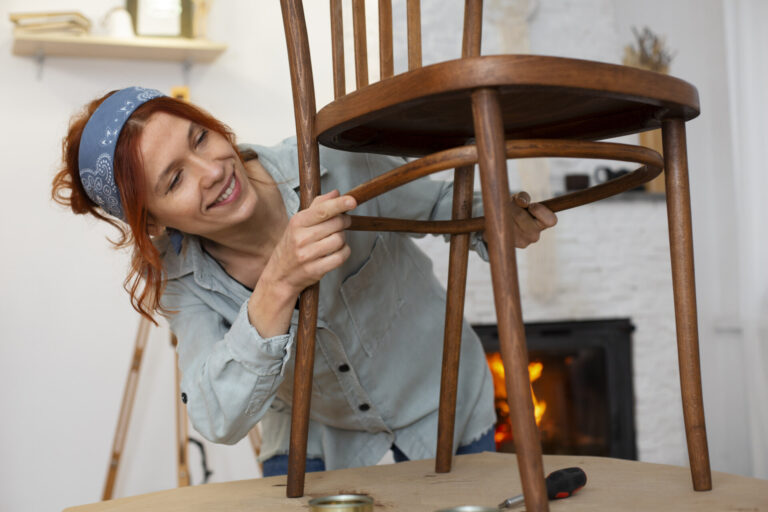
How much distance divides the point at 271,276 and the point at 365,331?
409 millimetres

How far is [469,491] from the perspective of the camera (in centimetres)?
93

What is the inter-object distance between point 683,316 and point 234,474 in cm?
236

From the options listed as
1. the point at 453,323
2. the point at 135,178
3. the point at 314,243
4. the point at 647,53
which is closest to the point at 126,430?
the point at 135,178

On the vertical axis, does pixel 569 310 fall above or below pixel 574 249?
below

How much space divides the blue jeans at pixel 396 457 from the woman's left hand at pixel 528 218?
51 centimetres

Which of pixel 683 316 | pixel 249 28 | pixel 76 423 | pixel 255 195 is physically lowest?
pixel 76 423

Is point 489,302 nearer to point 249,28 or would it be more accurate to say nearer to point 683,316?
point 249,28

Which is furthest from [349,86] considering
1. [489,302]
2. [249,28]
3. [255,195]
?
[255,195]

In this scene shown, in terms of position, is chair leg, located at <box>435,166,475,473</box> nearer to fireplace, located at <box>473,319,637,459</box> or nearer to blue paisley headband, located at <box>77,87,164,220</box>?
blue paisley headband, located at <box>77,87,164,220</box>

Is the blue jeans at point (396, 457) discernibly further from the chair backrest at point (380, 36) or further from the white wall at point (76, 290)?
the white wall at point (76, 290)

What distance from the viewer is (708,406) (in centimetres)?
333

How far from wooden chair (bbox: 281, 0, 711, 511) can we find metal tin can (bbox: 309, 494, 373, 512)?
0.16 metres

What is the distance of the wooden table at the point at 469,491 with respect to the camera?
2.71 ft

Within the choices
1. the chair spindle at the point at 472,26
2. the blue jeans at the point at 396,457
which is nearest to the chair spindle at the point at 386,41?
the chair spindle at the point at 472,26
